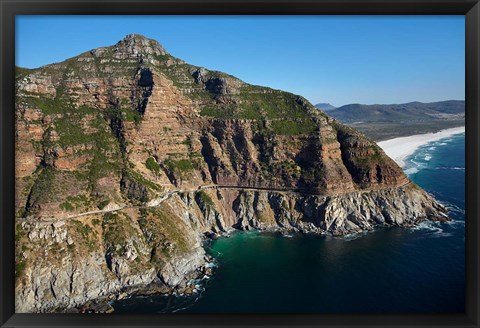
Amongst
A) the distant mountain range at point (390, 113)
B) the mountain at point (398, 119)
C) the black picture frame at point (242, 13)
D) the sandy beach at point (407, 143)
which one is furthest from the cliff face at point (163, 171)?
the distant mountain range at point (390, 113)

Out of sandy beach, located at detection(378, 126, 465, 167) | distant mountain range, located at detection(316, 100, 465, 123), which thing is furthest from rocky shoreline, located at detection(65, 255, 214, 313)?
distant mountain range, located at detection(316, 100, 465, 123)

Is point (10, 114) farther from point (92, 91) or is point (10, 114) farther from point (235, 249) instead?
point (92, 91)

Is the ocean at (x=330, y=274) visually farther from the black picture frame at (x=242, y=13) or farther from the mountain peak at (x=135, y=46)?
the mountain peak at (x=135, y=46)

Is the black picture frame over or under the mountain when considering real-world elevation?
under

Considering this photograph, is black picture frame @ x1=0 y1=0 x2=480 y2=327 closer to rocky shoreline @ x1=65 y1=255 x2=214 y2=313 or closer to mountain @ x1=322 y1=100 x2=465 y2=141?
rocky shoreline @ x1=65 y1=255 x2=214 y2=313

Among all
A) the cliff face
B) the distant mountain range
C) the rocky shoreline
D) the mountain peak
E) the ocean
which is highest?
the distant mountain range

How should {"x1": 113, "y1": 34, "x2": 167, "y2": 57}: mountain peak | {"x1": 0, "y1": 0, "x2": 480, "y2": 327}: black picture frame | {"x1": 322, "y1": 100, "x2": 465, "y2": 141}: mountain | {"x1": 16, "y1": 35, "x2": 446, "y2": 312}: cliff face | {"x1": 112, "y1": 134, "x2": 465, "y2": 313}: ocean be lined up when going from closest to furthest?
{"x1": 0, "y1": 0, "x2": 480, "y2": 327}: black picture frame → {"x1": 112, "y1": 134, "x2": 465, "y2": 313}: ocean → {"x1": 16, "y1": 35, "x2": 446, "y2": 312}: cliff face → {"x1": 113, "y1": 34, "x2": 167, "y2": 57}: mountain peak → {"x1": 322, "y1": 100, "x2": 465, "y2": 141}: mountain
